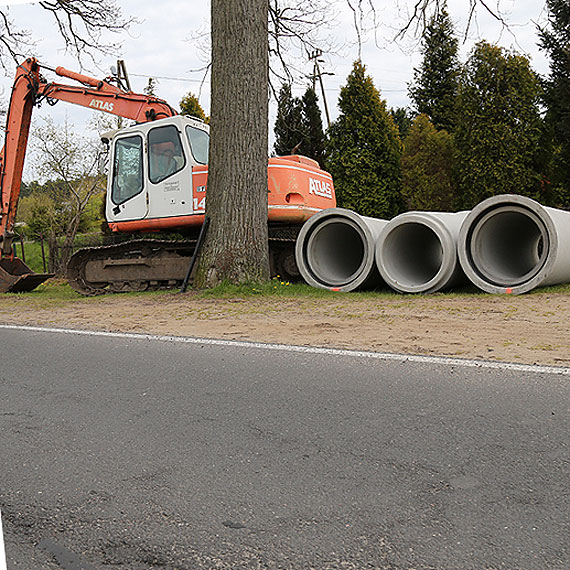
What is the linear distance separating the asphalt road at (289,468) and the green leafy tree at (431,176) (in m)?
20.7

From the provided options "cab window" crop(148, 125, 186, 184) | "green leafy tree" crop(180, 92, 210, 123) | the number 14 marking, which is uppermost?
"green leafy tree" crop(180, 92, 210, 123)

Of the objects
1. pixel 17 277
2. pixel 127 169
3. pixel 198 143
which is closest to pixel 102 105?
pixel 127 169

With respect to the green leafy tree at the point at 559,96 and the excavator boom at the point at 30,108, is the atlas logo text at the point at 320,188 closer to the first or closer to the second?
the excavator boom at the point at 30,108

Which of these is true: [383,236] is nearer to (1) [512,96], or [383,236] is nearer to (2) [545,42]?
(1) [512,96]

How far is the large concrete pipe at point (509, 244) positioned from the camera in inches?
376

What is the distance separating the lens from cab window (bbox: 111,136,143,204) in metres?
12.7

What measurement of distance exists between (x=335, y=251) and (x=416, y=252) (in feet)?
5.14

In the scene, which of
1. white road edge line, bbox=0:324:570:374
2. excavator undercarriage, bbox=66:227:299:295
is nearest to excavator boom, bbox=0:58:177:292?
excavator undercarriage, bbox=66:227:299:295

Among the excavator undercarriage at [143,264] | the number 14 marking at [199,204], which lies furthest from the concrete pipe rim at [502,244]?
the number 14 marking at [199,204]

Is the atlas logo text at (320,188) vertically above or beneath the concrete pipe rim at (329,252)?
above

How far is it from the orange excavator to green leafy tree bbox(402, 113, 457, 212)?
1207 centimetres

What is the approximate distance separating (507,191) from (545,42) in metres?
6.59

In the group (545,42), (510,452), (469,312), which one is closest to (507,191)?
(545,42)

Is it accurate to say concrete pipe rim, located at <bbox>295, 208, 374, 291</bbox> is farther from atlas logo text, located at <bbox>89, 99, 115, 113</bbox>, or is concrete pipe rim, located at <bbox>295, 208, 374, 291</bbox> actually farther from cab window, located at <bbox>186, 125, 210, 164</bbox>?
atlas logo text, located at <bbox>89, 99, 115, 113</bbox>
